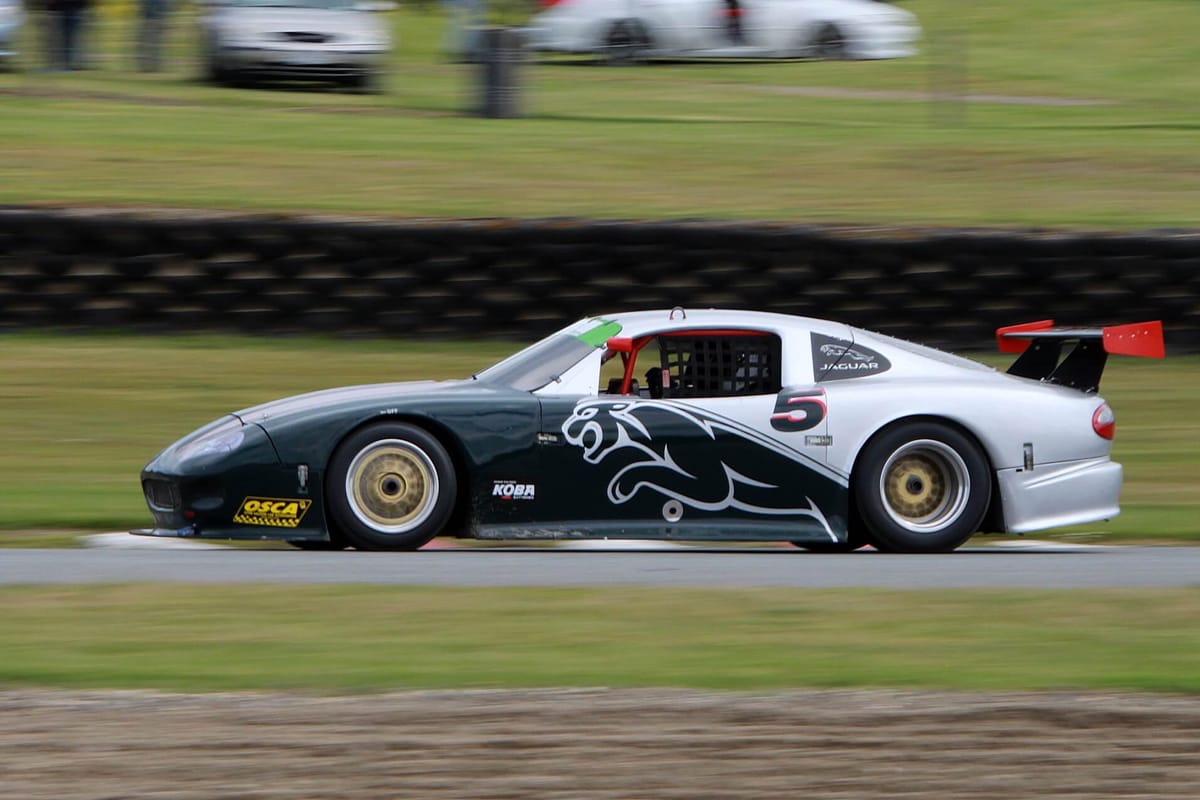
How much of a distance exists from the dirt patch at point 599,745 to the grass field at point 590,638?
7.9 inches

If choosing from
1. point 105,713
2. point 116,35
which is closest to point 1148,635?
point 105,713

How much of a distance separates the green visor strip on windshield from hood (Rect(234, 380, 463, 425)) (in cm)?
60

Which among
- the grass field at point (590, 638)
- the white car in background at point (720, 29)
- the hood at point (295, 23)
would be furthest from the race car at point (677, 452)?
the white car in background at point (720, 29)

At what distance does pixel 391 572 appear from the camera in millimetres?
7277

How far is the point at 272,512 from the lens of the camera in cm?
791

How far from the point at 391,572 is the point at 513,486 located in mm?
922

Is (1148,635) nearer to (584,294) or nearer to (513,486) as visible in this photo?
(513,486)

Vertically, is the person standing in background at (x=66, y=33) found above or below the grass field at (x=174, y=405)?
above

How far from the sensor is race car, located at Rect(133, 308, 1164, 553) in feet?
26.1

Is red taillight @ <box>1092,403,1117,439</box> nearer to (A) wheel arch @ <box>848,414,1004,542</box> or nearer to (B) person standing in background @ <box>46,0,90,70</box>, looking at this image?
(A) wheel arch @ <box>848,414,1004,542</box>

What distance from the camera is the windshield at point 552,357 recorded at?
827cm

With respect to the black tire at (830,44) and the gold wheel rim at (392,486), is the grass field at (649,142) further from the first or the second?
the gold wheel rim at (392,486)

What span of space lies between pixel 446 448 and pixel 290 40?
12178 mm

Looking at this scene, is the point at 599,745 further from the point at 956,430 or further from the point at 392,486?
the point at 956,430
